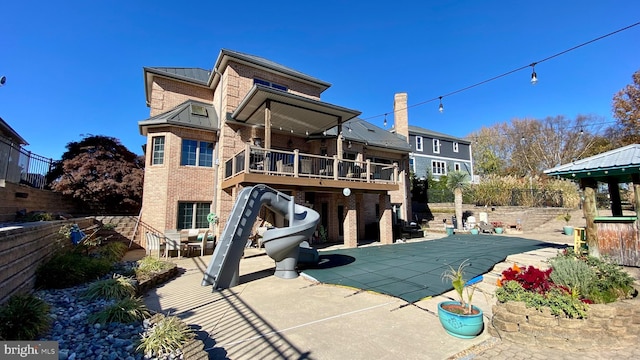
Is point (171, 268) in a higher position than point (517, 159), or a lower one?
lower

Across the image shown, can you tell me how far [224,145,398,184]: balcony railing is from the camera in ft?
33.1

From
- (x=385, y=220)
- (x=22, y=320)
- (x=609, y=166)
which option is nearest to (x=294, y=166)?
(x=385, y=220)

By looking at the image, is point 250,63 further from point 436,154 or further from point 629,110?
point 629,110

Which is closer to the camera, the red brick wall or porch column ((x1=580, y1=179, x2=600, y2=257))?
porch column ((x1=580, y1=179, x2=600, y2=257))

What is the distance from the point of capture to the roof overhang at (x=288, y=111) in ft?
33.8

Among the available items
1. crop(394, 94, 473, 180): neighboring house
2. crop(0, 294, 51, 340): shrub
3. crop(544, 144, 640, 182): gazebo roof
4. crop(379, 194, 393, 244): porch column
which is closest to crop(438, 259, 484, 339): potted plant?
crop(544, 144, 640, 182): gazebo roof

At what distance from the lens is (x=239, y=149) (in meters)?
12.8

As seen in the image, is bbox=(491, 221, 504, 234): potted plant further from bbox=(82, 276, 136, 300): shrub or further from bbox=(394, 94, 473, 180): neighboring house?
bbox=(82, 276, 136, 300): shrub

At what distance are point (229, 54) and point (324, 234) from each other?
10119 mm

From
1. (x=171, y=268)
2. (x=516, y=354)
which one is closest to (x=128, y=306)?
(x=171, y=268)

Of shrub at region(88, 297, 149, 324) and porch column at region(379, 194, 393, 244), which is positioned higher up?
porch column at region(379, 194, 393, 244)

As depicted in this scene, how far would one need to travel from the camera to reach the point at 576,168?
6.57 meters

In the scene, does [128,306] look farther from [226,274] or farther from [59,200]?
[59,200]

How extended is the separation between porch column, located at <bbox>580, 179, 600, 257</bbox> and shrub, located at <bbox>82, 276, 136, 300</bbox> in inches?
396
